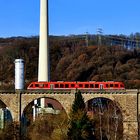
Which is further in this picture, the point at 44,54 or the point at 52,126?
the point at 44,54

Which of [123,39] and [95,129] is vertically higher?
[123,39]

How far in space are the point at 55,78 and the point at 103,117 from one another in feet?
178

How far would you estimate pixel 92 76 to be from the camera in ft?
337

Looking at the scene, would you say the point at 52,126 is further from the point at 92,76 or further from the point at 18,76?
the point at 92,76

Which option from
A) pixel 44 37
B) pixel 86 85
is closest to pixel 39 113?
pixel 86 85

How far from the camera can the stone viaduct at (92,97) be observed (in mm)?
49219

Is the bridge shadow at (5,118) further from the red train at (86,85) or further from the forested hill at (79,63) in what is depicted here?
the forested hill at (79,63)

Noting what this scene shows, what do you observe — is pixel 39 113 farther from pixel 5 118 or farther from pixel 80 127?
pixel 80 127

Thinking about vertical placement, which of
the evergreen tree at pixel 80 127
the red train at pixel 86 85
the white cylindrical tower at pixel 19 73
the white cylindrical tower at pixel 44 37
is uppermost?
the white cylindrical tower at pixel 44 37

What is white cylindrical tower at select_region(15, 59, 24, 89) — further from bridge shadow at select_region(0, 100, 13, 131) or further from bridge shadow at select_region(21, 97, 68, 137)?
bridge shadow at select_region(0, 100, 13, 131)

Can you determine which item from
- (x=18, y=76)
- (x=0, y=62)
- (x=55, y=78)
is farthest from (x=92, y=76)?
(x=18, y=76)

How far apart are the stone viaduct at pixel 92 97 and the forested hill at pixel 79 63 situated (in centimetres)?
3560

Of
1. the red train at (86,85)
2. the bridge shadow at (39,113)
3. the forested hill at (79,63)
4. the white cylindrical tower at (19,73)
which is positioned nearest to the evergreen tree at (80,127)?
the bridge shadow at (39,113)

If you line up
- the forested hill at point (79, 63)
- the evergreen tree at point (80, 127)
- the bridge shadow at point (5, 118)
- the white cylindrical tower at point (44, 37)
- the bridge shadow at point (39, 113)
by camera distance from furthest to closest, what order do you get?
1. the forested hill at point (79, 63)
2. the white cylindrical tower at point (44, 37)
3. the bridge shadow at point (39, 113)
4. the bridge shadow at point (5, 118)
5. the evergreen tree at point (80, 127)
